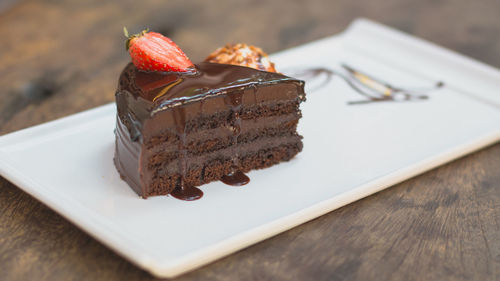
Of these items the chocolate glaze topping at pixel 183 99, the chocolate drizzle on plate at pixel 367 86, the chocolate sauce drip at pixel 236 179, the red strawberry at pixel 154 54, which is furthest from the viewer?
the chocolate drizzle on plate at pixel 367 86

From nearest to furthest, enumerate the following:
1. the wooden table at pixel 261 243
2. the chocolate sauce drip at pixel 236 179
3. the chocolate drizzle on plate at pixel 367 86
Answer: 1. the wooden table at pixel 261 243
2. the chocolate sauce drip at pixel 236 179
3. the chocolate drizzle on plate at pixel 367 86

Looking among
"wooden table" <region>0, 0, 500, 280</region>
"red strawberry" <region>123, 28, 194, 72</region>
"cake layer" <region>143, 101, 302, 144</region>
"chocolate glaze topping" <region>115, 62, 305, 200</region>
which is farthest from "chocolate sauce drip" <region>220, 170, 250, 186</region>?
"red strawberry" <region>123, 28, 194, 72</region>

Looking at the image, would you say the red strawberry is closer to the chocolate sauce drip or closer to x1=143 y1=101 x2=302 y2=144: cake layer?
x1=143 y1=101 x2=302 y2=144: cake layer

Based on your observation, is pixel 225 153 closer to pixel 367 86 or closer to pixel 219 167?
pixel 219 167

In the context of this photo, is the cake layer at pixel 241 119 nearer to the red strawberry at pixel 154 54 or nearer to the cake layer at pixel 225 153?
the cake layer at pixel 225 153

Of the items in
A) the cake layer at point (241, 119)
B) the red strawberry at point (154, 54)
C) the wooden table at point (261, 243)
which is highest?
the red strawberry at point (154, 54)

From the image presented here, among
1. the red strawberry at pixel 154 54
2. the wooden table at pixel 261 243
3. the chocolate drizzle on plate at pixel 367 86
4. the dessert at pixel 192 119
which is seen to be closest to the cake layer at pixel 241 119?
the dessert at pixel 192 119

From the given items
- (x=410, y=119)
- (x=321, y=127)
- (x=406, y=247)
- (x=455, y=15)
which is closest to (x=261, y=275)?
(x=406, y=247)

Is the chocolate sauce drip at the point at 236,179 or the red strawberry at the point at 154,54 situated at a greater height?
the red strawberry at the point at 154,54

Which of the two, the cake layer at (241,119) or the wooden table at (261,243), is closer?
the wooden table at (261,243)
